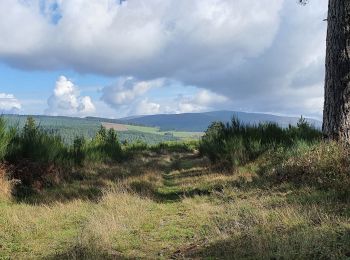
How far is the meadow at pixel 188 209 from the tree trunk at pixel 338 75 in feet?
2.50

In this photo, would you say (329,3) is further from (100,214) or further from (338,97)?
(100,214)

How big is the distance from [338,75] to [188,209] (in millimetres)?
4958

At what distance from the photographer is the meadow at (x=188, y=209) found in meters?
5.16

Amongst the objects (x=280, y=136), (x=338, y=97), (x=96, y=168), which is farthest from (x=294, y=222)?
(x=96, y=168)

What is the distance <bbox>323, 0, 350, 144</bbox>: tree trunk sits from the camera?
9.98 metres

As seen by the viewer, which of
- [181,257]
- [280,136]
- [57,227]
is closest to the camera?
[181,257]

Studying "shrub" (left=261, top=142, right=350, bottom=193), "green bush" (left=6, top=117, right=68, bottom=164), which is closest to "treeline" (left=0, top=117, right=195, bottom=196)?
"green bush" (left=6, top=117, right=68, bottom=164)

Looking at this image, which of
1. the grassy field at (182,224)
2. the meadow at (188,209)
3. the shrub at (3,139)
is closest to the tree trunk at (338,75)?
the meadow at (188,209)

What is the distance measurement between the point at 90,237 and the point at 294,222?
2.74m

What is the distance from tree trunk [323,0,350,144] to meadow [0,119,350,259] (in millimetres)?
762

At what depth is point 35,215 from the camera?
762 cm

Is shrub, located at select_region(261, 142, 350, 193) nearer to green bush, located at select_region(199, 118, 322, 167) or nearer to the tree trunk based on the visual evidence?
the tree trunk

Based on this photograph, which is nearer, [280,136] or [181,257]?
[181,257]

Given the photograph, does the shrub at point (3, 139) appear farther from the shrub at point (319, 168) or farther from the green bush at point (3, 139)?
the shrub at point (319, 168)
